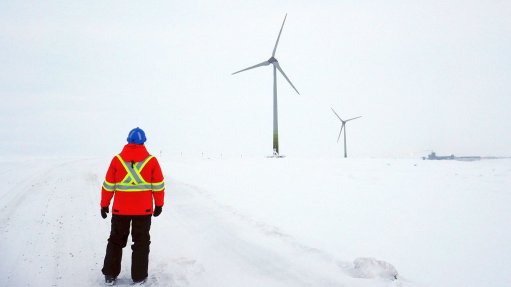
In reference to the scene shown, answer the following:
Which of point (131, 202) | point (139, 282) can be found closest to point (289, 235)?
point (139, 282)

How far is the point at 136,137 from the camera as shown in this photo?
4.44 metres

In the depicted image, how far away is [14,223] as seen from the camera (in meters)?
6.87

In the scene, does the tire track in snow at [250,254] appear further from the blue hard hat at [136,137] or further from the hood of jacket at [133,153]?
the blue hard hat at [136,137]

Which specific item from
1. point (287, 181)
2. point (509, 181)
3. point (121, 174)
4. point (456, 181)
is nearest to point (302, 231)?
point (121, 174)

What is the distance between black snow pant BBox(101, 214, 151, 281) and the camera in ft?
13.9

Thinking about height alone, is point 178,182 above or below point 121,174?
below

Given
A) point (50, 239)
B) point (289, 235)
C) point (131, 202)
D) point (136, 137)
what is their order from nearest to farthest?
point (131, 202)
point (136, 137)
point (50, 239)
point (289, 235)

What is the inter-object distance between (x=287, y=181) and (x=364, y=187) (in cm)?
321

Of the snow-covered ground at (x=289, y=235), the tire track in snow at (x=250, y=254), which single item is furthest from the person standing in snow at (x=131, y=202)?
the tire track in snow at (x=250, y=254)

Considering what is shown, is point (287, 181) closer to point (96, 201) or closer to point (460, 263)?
point (96, 201)

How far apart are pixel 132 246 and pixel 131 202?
65 cm

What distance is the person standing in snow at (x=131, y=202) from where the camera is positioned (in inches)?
168

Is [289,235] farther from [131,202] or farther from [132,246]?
[131,202]

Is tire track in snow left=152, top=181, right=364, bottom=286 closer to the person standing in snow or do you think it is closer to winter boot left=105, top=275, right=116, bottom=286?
the person standing in snow
